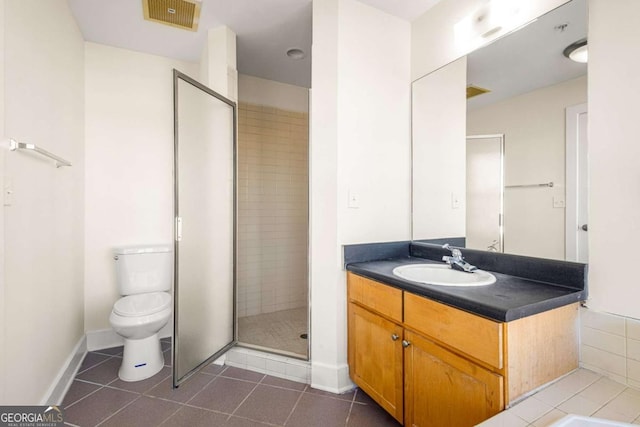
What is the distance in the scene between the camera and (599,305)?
1.12 meters

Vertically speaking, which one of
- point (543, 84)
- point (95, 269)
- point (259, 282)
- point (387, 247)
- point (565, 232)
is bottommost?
point (259, 282)

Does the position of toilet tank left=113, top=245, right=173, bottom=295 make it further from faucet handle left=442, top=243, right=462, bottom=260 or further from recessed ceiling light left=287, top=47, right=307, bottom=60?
faucet handle left=442, top=243, right=462, bottom=260

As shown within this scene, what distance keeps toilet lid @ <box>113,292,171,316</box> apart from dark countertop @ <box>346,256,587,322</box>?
162 centimetres

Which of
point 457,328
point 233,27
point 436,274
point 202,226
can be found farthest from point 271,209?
point 457,328

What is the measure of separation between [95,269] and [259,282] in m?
1.42

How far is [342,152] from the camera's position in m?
1.82

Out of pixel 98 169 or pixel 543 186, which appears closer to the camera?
pixel 543 186

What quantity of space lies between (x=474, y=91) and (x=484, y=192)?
60 cm

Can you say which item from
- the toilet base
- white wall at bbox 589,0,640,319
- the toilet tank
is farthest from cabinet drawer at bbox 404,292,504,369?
the toilet tank

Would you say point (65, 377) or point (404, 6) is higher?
point (404, 6)

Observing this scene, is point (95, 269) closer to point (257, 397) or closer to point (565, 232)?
point (257, 397)

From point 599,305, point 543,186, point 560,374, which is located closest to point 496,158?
point 543,186

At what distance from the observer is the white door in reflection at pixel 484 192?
1.58 meters

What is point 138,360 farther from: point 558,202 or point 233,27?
point 558,202
